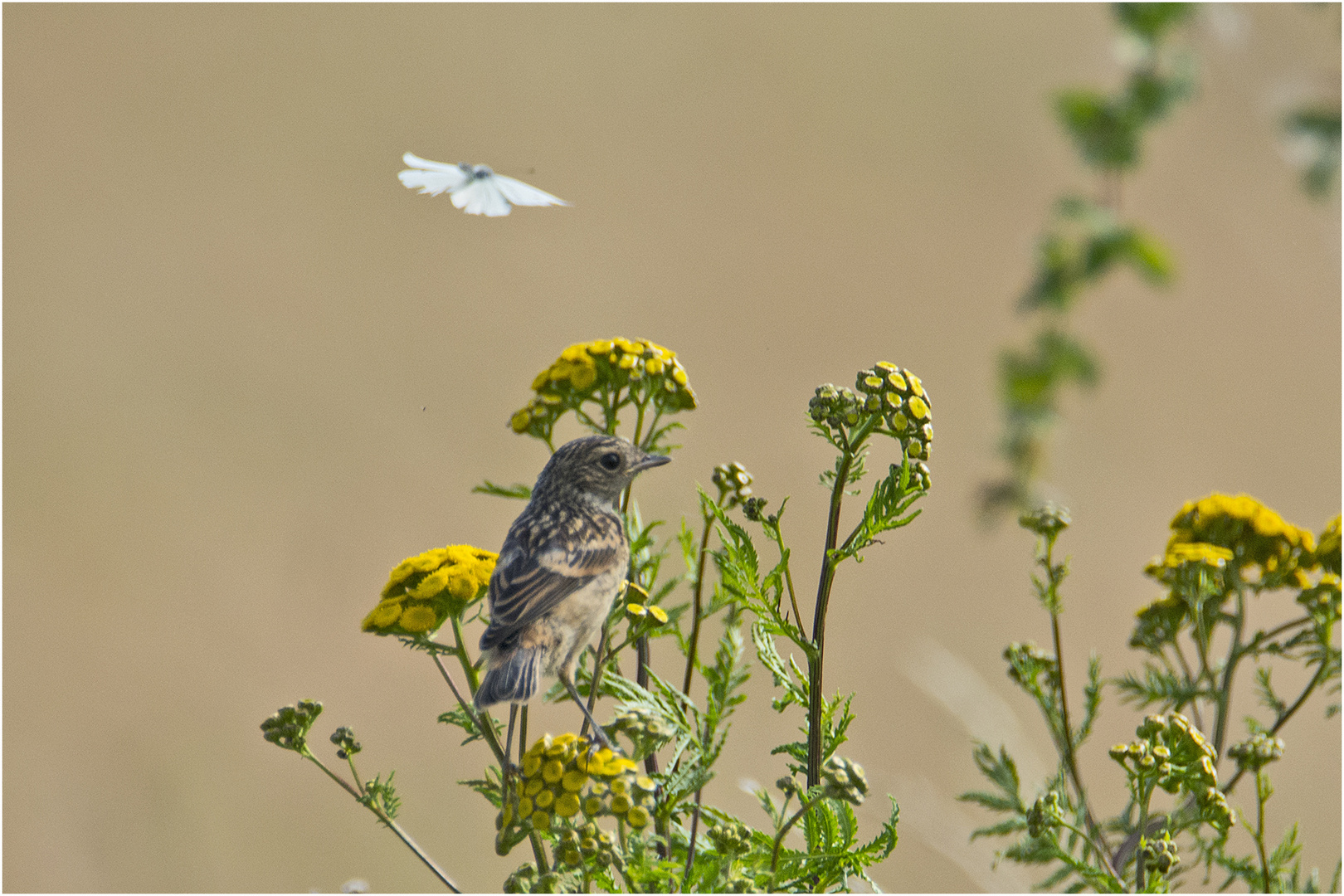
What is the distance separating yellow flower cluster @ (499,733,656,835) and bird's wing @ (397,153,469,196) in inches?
23.5

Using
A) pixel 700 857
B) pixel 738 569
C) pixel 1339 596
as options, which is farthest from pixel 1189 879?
pixel 738 569

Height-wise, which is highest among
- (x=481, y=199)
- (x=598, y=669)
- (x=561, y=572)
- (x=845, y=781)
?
(x=481, y=199)

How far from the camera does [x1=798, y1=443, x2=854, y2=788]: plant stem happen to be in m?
0.94

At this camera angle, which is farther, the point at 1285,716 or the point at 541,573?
the point at 1285,716

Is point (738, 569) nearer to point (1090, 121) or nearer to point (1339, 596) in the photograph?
point (1339, 596)

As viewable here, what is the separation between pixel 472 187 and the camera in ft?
3.85

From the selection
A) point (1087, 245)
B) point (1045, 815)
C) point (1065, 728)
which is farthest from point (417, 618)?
point (1087, 245)

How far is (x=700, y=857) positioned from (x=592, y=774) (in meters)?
0.22

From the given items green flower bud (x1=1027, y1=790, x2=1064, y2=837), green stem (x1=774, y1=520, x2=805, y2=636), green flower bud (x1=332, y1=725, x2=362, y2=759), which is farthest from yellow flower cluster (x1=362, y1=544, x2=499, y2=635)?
green flower bud (x1=1027, y1=790, x2=1064, y2=837)

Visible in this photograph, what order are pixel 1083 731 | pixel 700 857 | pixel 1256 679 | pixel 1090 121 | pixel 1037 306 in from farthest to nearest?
pixel 1037 306 < pixel 1090 121 < pixel 1256 679 < pixel 1083 731 < pixel 700 857

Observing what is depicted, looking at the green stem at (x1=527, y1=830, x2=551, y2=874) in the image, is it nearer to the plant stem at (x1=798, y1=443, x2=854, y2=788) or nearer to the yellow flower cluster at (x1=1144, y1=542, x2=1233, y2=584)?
the plant stem at (x1=798, y1=443, x2=854, y2=788)

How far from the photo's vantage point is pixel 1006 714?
1.77 metres

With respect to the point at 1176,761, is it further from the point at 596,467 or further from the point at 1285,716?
the point at 596,467

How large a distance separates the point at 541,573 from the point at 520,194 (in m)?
0.44
